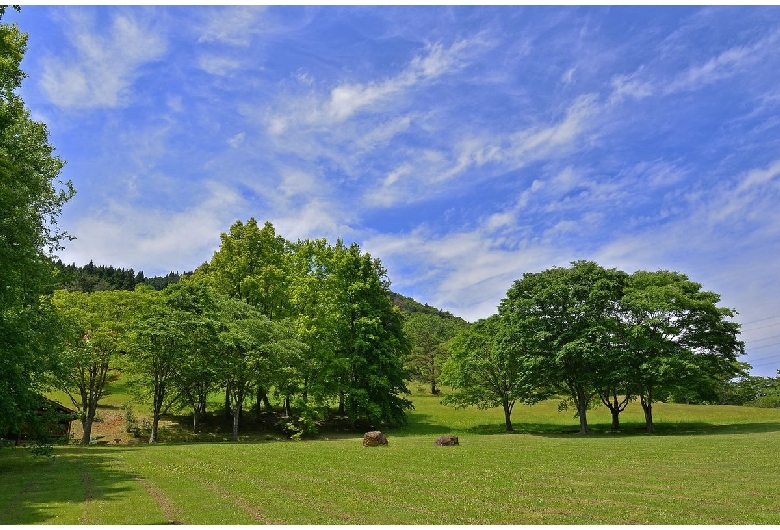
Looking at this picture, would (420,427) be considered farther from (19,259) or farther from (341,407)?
(19,259)

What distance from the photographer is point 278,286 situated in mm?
50969

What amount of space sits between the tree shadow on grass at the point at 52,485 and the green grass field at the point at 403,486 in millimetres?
56

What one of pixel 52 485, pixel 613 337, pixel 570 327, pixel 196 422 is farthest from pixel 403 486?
pixel 196 422

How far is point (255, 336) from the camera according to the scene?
3938 centimetres

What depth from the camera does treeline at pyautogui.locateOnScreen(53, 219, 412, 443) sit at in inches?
1549

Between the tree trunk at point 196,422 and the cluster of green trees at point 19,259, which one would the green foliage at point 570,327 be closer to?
the tree trunk at point 196,422

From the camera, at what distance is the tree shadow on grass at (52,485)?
44.4 ft

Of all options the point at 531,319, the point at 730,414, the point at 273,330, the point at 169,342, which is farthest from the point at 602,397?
the point at 169,342

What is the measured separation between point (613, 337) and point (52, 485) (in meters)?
41.1

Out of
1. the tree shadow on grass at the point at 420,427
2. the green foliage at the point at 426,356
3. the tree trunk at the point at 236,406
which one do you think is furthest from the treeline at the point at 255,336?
the green foliage at the point at 426,356

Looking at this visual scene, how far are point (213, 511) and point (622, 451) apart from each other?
2266 centimetres

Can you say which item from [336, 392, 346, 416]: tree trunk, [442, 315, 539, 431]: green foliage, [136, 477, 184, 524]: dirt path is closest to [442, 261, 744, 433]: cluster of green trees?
[442, 315, 539, 431]: green foliage

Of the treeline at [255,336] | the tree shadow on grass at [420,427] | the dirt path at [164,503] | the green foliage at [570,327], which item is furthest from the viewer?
the tree shadow on grass at [420,427]

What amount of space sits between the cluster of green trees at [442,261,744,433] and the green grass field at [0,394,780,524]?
41.2 ft
